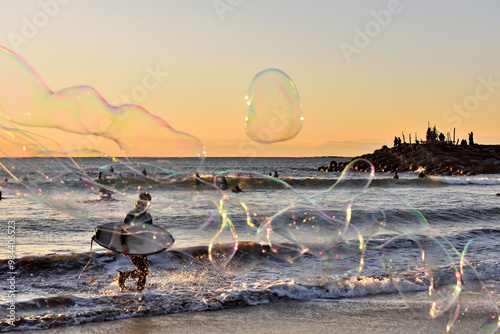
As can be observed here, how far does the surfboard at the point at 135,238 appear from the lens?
7641 millimetres

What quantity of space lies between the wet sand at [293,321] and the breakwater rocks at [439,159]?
5888 cm

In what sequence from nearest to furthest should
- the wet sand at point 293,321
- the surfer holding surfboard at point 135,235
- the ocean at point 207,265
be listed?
the wet sand at point 293,321 → the surfer holding surfboard at point 135,235 → the ocean at point 207,265

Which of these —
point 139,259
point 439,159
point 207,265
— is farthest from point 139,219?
point 439,159

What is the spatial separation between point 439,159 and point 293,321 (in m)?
74.0

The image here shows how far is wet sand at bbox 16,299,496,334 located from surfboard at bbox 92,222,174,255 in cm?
102

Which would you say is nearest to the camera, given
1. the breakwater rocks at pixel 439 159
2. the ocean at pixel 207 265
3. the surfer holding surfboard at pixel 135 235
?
the surfer holding surfboard at pixel 135 235

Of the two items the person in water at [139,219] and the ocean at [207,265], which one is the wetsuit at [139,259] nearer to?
the person in water at [139,219]

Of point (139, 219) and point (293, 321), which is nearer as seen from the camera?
point (293, 321)

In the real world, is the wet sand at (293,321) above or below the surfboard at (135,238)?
below

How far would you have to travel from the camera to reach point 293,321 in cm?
729

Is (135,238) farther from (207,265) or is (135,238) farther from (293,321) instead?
(207,265)

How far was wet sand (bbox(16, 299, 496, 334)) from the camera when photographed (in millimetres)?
6848

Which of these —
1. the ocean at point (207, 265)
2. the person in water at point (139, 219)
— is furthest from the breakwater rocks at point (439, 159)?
the person in water at point (139, 219)

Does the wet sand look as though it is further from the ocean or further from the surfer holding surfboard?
the surfer holding surfboard
